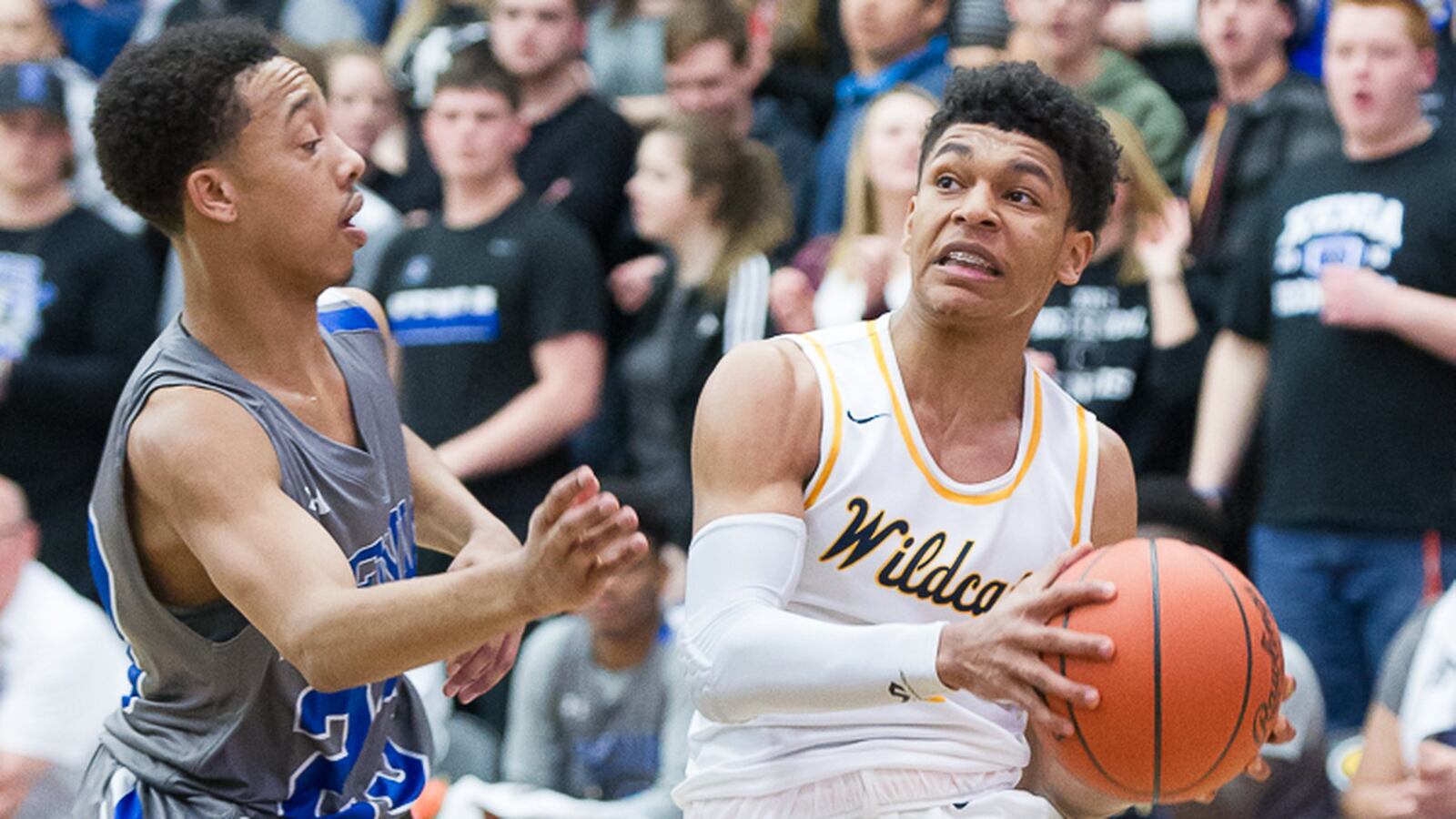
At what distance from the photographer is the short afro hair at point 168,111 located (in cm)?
346

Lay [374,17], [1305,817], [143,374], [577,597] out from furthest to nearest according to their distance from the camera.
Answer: [374,17], [1305,817], [143,374], [577,597]

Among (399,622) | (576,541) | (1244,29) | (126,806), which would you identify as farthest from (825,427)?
(1244,29)

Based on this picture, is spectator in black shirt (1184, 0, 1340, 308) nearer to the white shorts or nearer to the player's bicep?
the white shorts

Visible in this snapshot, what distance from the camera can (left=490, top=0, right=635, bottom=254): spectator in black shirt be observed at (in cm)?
746

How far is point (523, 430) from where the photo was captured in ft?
22.3

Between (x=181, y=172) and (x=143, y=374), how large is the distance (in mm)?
356

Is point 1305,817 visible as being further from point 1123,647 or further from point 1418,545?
point 1123,647

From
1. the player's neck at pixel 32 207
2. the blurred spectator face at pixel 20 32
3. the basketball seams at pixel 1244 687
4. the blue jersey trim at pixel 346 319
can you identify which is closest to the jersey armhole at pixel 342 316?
the blue jersey trim at pixel 346 319

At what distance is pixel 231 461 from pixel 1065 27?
4.17m

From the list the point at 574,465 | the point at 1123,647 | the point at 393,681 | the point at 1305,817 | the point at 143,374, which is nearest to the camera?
the point at 1123,647

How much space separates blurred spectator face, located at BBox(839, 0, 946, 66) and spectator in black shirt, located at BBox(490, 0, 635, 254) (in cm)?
94

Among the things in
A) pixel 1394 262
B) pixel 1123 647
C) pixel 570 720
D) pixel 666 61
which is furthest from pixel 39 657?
pixel 1394 262

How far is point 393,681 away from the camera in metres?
3.73

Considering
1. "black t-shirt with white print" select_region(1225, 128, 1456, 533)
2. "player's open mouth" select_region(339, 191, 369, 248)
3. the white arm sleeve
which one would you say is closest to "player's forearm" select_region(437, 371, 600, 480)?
"black t-shirt with white print" select_region(1225, 128, 1456, 533)
